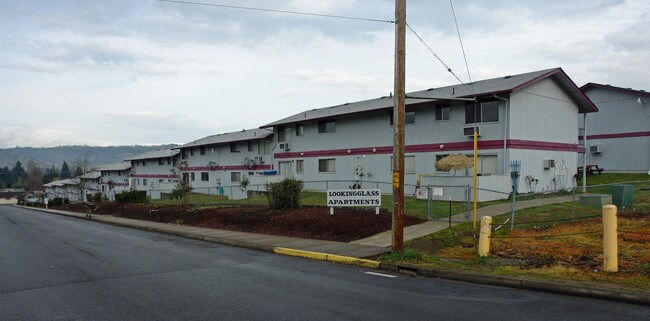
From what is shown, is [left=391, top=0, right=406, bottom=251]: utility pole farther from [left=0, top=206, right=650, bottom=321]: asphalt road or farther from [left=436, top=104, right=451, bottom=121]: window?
[left=436, top=104, right=451, bottom=121]: window


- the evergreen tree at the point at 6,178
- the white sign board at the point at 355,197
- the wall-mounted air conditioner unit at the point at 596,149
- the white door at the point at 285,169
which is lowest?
the evergreen tree at the point at 6,178

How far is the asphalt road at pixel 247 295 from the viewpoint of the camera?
6508 mm

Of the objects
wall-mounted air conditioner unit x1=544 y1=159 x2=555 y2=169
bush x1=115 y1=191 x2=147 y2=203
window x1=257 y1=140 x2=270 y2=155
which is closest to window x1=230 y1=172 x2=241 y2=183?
window x1=257 y1=140 x2=270 y2=155

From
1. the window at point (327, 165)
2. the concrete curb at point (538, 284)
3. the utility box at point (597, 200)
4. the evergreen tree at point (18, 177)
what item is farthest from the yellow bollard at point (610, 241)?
the evergreen tree at point (18, 177)

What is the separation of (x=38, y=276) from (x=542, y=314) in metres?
9.49

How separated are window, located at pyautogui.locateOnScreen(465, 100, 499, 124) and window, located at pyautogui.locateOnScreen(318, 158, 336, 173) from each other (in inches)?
480

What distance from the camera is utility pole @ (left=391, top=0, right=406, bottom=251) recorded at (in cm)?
1126

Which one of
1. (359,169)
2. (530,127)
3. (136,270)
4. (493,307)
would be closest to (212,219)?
(136,270)

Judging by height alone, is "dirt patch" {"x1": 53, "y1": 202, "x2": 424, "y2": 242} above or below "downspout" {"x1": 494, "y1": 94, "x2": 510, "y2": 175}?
below

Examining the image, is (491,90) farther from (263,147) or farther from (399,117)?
(263,147)

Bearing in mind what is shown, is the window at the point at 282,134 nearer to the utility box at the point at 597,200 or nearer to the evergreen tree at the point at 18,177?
the utility box at the point at 597,200

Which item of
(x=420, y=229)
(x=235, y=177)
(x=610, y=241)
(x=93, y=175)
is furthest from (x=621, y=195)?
(x=93, y=175)

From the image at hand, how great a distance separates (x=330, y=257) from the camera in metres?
11.9

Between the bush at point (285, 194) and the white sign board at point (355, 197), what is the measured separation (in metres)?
3.35
